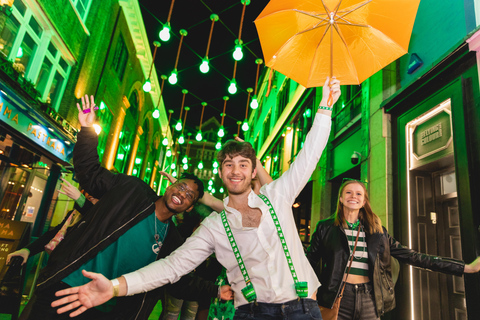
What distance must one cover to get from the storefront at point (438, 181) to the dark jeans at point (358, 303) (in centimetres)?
179

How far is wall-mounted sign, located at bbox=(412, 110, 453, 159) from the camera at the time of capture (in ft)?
16.2

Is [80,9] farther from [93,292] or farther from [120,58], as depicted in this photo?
[93,292]

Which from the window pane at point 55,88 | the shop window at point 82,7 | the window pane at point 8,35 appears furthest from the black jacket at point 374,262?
the shop window at point 82,7

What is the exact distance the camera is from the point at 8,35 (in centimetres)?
807

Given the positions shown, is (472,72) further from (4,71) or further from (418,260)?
(4,71)

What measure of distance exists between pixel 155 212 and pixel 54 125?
9673mm

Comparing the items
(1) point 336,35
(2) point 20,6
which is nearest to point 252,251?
(1) point 336,35

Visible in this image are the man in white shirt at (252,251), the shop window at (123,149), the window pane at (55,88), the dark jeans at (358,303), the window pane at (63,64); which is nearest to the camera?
the man in white shirt at (252,251)

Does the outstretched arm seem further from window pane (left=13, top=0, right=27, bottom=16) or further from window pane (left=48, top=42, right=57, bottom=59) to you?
window pane (left=48, top=42, right=57, bottom=59)

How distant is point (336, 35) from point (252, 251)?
2865 mm

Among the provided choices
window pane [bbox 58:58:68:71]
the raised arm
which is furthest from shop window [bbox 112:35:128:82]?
the raised arm

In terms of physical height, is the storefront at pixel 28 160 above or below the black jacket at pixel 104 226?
above

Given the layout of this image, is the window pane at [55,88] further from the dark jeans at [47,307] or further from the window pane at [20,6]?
the dark jeans at [47,307]

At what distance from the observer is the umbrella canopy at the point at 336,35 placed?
3.25 metres
